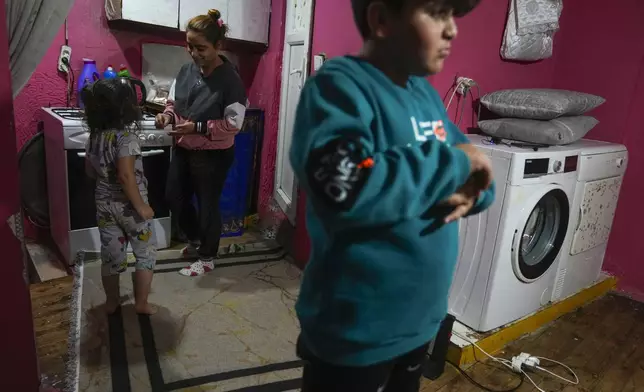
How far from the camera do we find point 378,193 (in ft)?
2.08

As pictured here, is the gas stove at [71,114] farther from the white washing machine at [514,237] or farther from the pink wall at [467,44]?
the white washing machine at [514,237]

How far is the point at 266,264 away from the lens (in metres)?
2.68

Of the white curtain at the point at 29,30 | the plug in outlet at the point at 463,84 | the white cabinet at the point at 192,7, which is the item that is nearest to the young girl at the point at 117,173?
the white curtain at the point at 29,30

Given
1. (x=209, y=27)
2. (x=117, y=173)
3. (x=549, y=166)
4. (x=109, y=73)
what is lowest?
(x=117, y=173)

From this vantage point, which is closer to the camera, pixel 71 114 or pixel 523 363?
pixel 523 363

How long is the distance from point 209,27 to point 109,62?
38.2 inches

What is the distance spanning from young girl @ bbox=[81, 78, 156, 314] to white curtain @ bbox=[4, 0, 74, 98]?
396 mm

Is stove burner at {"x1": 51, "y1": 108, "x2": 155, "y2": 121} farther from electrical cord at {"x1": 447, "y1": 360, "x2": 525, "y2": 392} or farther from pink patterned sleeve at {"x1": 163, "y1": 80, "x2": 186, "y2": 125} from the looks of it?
electrical cord at {"x1": 447, "y1": 360, "x2": 525, "y2": 392}

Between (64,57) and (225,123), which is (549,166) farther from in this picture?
(64,57)

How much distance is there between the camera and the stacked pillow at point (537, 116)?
2125mm

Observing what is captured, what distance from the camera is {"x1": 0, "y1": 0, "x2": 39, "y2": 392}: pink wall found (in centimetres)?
114

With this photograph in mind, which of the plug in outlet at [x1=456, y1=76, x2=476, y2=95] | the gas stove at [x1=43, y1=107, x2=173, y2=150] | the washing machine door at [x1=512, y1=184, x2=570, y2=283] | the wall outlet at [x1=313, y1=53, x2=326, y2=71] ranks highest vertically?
the wall outlet at [x1=313, y1=53, x2=326, y2=71]

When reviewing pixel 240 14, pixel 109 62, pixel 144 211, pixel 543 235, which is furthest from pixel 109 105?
pixel 543 235

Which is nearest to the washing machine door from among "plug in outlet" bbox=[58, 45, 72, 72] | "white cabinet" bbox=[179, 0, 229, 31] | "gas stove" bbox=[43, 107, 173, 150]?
"gas stove" bbox=[43, 107, 173, 150]
